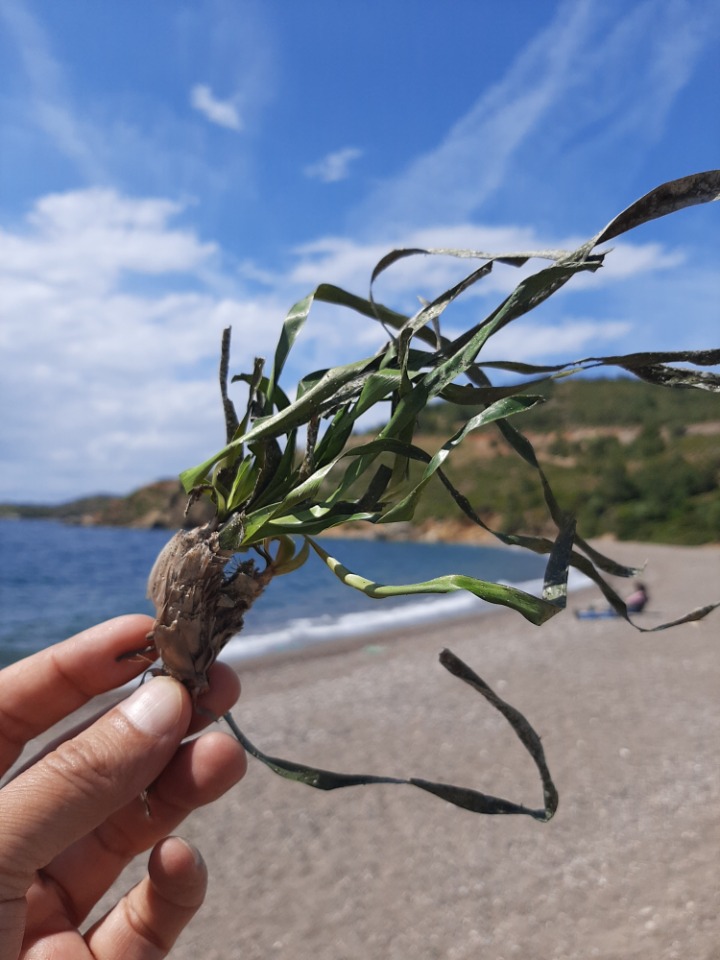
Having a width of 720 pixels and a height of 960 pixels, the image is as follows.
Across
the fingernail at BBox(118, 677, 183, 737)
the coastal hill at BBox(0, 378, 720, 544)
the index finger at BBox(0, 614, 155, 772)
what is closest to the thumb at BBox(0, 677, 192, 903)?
the fingernail at BBox(118, 677, 183, 737)

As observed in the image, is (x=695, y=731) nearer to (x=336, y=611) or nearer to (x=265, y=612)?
(x=336, y=611)

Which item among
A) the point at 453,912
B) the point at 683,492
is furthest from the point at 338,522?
the point at 683,492

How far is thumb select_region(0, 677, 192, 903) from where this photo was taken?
52.4 inches

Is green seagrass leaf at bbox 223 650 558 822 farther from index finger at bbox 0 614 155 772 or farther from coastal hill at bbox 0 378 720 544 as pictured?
coastal hill at bbox 0 378 720 544

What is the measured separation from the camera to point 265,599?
973 inches

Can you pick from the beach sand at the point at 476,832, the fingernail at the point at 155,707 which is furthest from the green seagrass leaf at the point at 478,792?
the beach sand at the point at 476,832

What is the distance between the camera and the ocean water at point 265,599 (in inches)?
654

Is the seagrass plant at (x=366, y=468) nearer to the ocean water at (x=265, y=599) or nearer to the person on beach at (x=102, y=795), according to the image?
the person on beach at (x=102, y=795)

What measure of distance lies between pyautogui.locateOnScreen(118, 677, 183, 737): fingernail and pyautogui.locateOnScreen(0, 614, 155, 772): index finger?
10.7 inches

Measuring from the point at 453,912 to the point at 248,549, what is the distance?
11.7ft

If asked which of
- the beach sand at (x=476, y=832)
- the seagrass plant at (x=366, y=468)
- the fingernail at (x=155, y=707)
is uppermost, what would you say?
the seagrass plant at (x=366, y=468)

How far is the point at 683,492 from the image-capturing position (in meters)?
46.7

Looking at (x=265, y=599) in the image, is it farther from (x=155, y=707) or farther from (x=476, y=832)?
(x=155, y=707)

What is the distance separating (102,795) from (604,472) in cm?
5461
